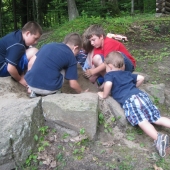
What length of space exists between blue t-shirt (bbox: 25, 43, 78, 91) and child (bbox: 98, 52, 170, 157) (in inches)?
20.9

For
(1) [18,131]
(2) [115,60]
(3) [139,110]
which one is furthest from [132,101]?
(1) [18,131]

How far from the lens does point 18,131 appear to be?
2.44m

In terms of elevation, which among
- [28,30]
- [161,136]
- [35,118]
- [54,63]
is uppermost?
[28,30]

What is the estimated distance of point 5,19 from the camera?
20281 mm

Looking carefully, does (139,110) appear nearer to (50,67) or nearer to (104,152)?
(104,152)

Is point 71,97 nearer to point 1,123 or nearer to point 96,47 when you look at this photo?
point 1,123

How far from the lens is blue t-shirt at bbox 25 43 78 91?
3.15 metres

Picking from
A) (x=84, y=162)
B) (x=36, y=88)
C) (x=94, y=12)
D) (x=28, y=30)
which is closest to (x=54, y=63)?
(x=36, y=88)

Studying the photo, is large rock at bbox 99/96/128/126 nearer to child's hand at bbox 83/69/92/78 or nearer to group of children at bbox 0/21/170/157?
group of children at bbox 0/21/170/157

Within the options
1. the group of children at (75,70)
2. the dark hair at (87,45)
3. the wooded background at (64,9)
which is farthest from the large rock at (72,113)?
the wooded background at (64,9)

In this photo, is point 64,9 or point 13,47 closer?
point 13,47

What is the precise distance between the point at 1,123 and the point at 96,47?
6.35ft

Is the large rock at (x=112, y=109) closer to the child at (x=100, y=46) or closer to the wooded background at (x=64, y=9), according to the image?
the child at (x=100, y=46)

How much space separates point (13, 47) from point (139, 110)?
192cm
